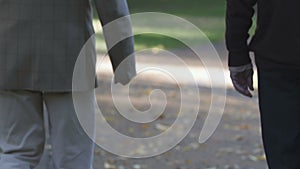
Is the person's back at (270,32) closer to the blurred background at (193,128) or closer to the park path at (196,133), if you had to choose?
the blurred background at (193,128)

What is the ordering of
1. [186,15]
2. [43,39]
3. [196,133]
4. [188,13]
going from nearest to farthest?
[43,39] < [196,133] < [186,15] < [188,13]

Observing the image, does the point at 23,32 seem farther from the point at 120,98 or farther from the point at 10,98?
the point at 120,98

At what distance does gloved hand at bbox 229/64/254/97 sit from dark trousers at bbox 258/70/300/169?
0.12 meters

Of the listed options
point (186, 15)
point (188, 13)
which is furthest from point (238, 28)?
point (188, 13)

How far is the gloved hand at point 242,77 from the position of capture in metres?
3.91

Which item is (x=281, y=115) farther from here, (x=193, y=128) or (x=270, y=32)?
(x=193, y=128)

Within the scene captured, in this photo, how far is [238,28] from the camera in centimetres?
384

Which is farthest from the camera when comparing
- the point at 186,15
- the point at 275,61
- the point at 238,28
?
the point at 186,15

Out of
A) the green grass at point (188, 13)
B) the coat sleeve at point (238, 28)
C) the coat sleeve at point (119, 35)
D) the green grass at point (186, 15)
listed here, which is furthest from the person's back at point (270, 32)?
the green grass at point (188, 13)

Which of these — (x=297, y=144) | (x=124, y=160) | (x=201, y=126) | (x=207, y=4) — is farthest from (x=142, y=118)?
(x=207, y=4)

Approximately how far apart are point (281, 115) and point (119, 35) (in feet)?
3.36

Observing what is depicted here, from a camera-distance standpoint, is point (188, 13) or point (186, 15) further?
point (188, 13)

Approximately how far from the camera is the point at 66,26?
14.0ft

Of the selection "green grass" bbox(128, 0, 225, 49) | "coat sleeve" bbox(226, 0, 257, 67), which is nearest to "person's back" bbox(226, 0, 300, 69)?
"coat sleeve" bbox(226, 0, 257, 67)
